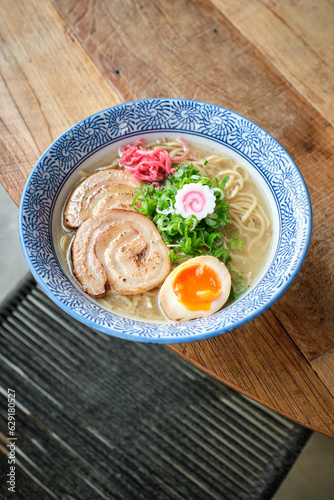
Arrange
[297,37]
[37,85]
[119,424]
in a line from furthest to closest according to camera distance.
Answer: [119,424] < [297,37] < [37,85]

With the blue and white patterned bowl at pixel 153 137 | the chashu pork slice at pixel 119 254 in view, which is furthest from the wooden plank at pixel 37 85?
the chashu pork slice at pixel 119 254

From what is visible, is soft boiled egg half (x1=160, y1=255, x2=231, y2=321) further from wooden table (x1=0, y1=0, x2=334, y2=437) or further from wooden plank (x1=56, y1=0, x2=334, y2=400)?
wooden plank (x1=56, y1=0, x2=334, y2=400)

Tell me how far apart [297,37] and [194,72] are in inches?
25.9

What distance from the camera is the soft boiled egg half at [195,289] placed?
1.72 m

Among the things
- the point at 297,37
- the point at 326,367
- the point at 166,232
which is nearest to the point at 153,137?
the point at 166,232

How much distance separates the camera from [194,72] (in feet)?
7.93

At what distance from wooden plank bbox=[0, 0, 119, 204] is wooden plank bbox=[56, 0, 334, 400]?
0.10 meters

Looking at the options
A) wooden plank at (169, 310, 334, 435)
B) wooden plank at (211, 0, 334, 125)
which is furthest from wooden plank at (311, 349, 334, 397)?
wooden plank at (211, 0, 334, 125)

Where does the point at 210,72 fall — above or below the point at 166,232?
above

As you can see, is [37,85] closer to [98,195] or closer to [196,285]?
[98,195]

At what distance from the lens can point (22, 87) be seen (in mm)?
2348

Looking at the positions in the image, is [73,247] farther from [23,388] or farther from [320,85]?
[320,85]

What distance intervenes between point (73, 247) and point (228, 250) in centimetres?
70

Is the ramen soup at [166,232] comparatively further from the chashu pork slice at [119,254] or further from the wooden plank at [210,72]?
the wooden plank at [210,72]
